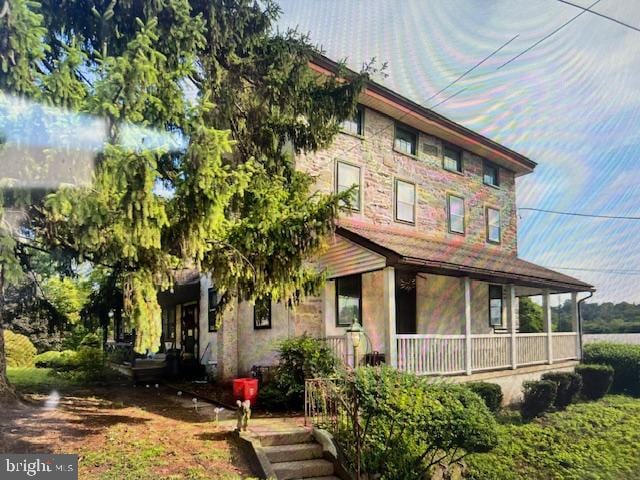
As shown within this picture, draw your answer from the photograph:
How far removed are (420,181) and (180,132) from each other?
760cm

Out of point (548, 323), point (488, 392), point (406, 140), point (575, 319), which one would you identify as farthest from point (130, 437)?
point (575, 319)

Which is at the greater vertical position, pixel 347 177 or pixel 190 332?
pixel 347 177

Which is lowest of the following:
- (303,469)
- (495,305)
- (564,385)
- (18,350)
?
(564,385)

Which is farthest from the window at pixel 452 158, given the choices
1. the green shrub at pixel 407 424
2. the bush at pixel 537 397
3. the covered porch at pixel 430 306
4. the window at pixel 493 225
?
the green shrub at pixel 407 424

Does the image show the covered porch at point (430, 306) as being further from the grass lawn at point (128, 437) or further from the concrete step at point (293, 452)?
the grass lawn at point (128, 437)

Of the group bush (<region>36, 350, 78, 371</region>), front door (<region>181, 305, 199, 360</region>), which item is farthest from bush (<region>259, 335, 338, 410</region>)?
bush (<region>36, 350, 78, 371</region>)

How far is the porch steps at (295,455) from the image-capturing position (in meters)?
5.33

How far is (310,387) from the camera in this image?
651 cm

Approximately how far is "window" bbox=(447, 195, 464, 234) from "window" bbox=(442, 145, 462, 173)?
2.69 feet

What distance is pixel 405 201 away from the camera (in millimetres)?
11758

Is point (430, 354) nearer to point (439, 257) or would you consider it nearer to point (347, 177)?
point (439, 257)

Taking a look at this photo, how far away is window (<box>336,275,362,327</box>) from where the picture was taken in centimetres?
961

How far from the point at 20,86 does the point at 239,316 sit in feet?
23.1

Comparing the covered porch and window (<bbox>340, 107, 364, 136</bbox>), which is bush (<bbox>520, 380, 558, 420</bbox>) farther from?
window (<bbox>340, 107, 364, 136</bbox>)
